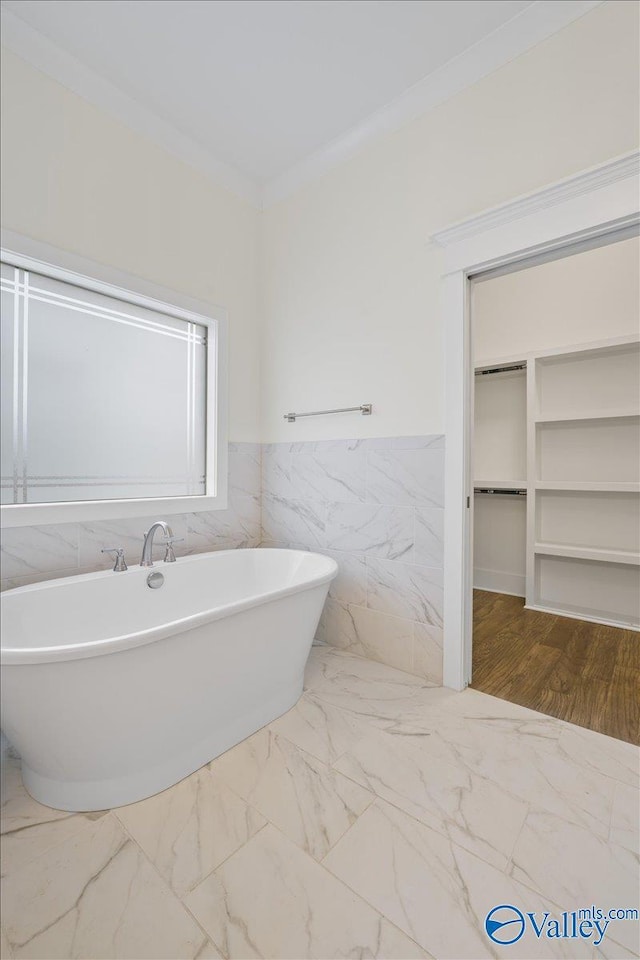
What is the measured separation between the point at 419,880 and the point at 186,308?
257cm

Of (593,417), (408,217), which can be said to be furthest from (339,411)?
(593,417)

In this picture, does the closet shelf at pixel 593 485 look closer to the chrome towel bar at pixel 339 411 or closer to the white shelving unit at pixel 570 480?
the white shelving unit at pixel 570 480

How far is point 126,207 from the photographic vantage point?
6.95 feet

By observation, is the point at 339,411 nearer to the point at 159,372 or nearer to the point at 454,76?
the point at 159,372

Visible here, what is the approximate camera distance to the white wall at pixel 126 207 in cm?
178

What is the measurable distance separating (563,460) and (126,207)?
3154mm

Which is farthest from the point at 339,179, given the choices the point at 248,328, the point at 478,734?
the point at 478,734

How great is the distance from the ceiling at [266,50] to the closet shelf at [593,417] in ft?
6.51

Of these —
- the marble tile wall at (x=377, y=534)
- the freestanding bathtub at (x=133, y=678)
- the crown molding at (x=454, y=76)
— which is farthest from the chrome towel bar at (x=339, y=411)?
the crown molding at (x=454, y=76)

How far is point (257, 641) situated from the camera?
1623 millimetres

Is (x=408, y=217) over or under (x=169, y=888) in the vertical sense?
over

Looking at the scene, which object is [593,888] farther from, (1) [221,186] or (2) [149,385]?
(1) [221,186]

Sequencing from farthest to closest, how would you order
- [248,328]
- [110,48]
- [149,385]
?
[248,328] < [149,385] < [110,48]

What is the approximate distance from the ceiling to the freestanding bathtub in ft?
7.51
